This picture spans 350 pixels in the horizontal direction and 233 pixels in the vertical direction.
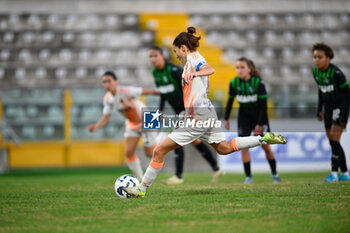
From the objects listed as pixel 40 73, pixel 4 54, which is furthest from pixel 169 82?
pixel 4 54

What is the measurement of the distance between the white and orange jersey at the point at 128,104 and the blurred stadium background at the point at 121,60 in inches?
165

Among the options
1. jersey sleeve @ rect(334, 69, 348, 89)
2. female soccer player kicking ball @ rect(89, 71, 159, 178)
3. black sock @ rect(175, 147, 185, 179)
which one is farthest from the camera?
female soccer player kicking ball @ rect(89, 71, 159, 178)

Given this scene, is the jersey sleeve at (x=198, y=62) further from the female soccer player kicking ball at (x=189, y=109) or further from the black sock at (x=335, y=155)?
the black sock at (x=335, y=155)

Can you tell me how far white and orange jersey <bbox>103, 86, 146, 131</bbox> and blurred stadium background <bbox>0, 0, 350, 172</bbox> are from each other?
4198 mm

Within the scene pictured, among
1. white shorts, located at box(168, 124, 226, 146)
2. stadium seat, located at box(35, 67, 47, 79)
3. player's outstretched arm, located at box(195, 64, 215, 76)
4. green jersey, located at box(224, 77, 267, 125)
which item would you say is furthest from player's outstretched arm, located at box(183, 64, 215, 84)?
stadium seat, located at box(35, 67, 47, 79)

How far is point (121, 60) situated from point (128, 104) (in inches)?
414

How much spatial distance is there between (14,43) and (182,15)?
24.2 ft

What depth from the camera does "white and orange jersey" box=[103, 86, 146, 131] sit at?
9.11m

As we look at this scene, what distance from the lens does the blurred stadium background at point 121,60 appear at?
46.4ft

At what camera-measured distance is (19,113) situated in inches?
613

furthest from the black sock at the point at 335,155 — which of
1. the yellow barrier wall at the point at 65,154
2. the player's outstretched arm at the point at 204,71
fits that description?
the yellow barrier wall at the point at 65,154

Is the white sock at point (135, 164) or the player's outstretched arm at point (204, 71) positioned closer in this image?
Answer: the player's outstretched arm at point (204, 71)

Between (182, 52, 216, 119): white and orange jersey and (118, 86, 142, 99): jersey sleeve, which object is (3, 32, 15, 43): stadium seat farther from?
(182, 52, 216, 119): white and orange jersey

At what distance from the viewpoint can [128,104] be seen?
30.0ft
